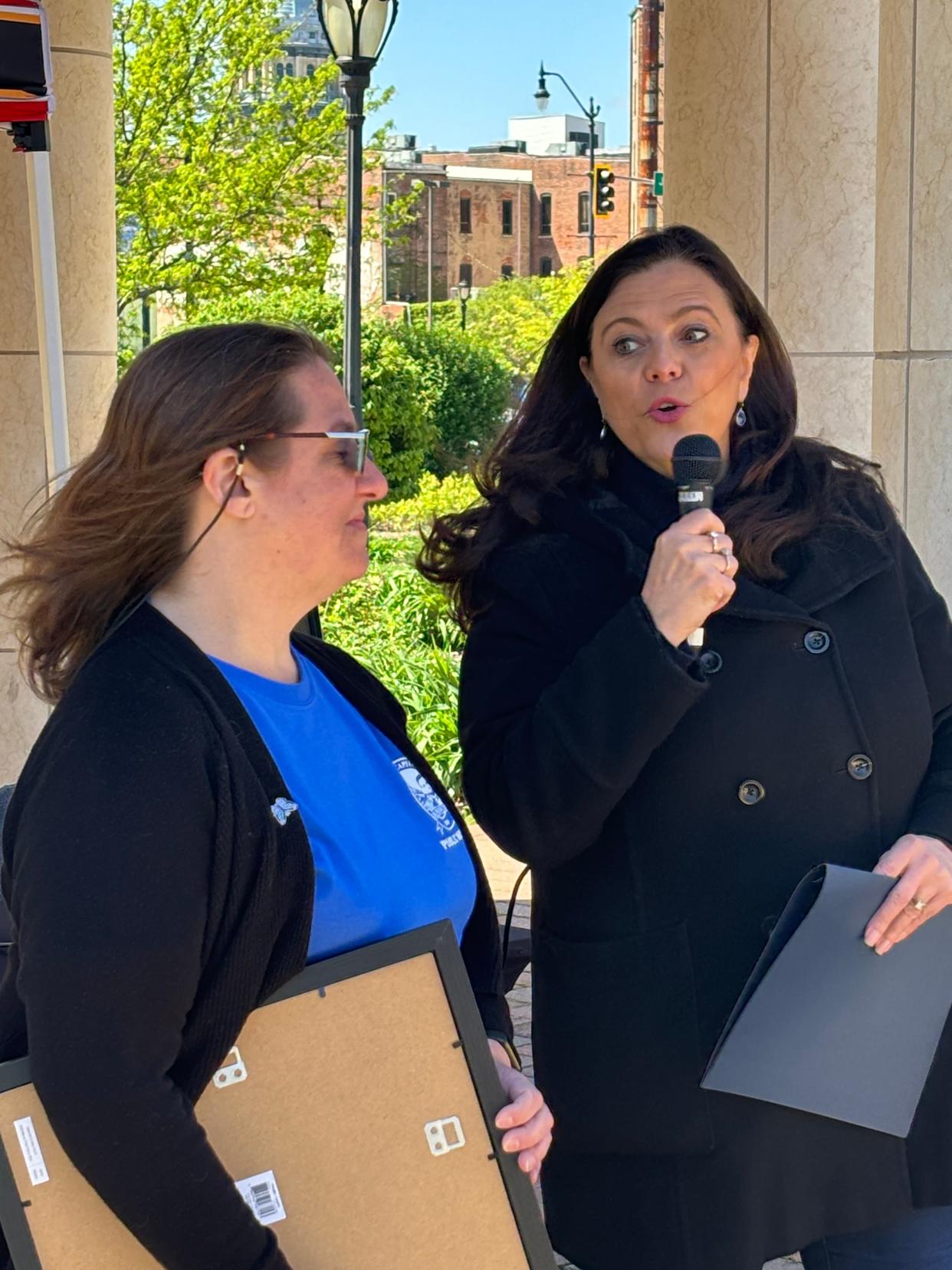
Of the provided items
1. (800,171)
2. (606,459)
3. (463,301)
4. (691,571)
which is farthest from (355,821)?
(463,301)

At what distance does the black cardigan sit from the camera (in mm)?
1615

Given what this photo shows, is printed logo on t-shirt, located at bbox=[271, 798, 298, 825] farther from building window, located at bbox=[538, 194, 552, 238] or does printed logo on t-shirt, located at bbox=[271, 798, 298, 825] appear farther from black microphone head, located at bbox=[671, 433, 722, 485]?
building window, located at bbox=[538, 194, 552, 238]

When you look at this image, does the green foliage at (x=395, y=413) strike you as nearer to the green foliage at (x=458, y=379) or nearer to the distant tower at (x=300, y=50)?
the distant tower at (x=300, y=50)

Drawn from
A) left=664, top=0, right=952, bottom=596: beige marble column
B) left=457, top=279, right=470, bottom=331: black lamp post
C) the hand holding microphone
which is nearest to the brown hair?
the hand holding microphone

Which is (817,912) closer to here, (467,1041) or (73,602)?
(467,1041)

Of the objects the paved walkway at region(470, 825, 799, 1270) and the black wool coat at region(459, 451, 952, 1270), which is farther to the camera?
the paved walkway at region(470, 825, 799, 1270)

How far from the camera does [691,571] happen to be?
2111 millimetres

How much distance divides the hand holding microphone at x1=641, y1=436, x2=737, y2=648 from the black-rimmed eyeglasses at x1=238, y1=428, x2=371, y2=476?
1.38 ft

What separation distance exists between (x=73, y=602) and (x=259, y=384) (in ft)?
1.16

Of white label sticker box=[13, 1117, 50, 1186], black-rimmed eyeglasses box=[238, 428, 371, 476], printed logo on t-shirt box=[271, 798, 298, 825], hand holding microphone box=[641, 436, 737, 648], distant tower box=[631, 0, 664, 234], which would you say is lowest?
white label sticker box=[13, 1117, 50, 1186]

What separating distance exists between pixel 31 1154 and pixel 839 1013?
3.71ft

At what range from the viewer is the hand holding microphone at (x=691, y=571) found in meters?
2.10

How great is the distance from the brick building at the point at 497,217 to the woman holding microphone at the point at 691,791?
2981 inches

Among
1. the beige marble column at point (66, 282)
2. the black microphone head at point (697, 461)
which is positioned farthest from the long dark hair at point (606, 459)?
the beige marble column at point (66, 282)
